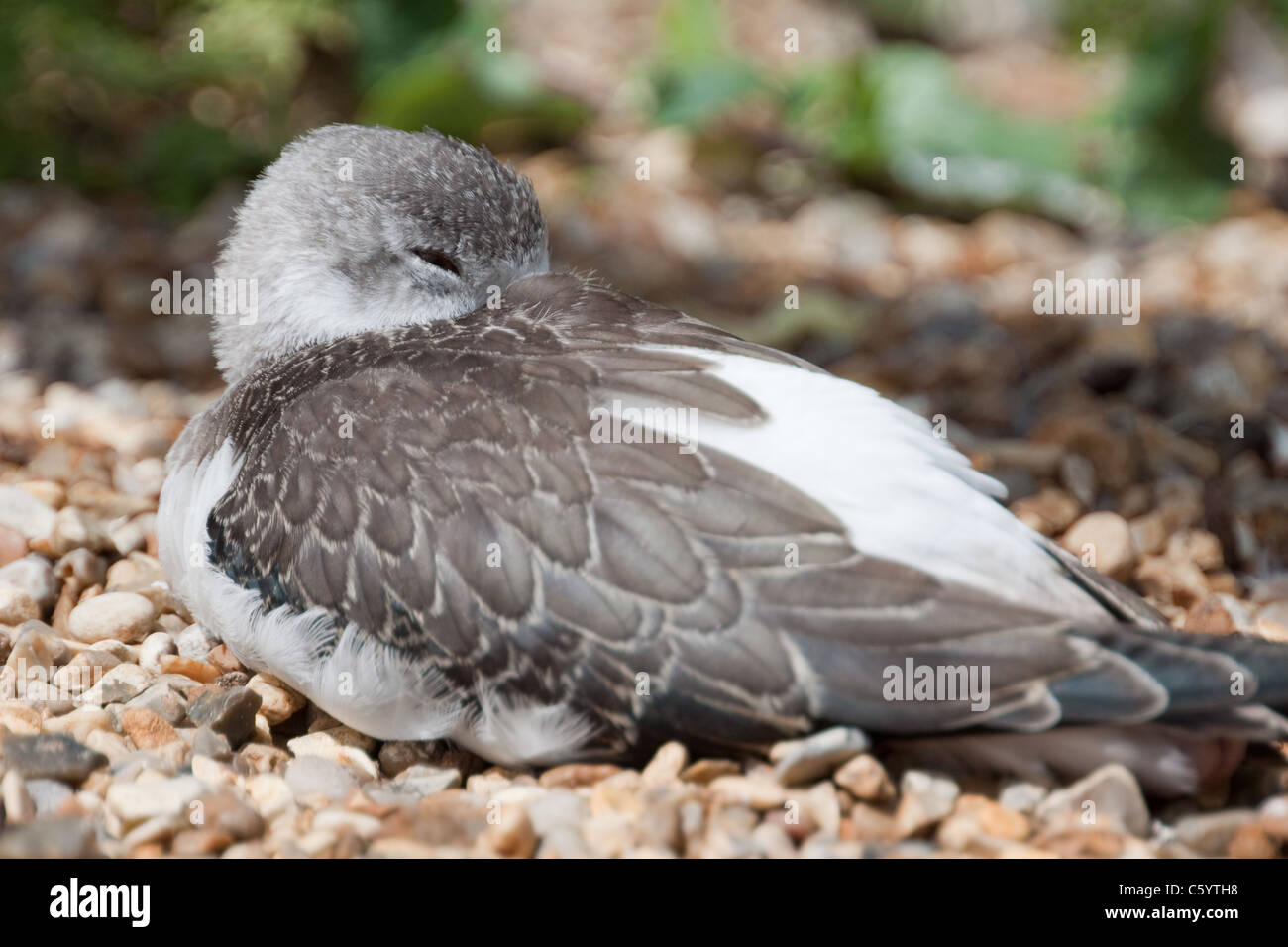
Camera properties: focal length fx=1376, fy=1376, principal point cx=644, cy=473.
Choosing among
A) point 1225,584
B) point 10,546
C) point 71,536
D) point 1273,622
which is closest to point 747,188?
point 1225,584

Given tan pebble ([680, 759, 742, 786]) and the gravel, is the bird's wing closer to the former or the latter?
tan pebble ([680, 759, 742, 786])

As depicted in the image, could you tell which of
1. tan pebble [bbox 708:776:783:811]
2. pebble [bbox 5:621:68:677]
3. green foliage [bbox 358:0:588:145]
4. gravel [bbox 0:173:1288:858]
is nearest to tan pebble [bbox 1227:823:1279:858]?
gravel [bbox 0:173:1288:858]

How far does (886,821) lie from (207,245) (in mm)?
4497

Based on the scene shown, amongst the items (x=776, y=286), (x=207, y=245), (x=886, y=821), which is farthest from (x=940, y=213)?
(x=886, y=821)

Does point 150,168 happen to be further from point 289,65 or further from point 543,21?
point 543,21

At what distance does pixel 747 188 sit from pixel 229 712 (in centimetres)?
458

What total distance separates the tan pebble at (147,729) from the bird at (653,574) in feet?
0.90

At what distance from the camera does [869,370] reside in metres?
5.10

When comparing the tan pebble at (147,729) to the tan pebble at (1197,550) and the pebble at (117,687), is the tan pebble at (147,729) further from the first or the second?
the tan pebble at (1197,550)

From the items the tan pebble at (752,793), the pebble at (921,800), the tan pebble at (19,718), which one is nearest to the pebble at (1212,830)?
the pebble at (921,800)

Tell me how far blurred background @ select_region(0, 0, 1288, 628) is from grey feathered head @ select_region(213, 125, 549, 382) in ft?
3.70

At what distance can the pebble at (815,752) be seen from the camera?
106 inches

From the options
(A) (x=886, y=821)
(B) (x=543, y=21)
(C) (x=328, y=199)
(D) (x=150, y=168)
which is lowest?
(A) (x=886, y=821)

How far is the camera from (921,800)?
2.71 metres
